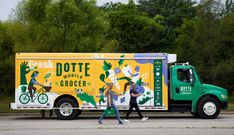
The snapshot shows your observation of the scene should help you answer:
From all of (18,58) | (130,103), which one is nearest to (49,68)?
(18,58)

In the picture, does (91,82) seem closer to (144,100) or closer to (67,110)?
(67,110)

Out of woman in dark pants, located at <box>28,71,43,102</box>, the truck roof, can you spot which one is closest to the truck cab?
the truck roof

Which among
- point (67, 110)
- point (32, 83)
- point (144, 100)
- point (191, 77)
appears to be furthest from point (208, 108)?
point (32, 83)

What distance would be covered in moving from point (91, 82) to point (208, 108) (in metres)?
5.31

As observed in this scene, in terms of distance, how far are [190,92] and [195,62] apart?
1533cm

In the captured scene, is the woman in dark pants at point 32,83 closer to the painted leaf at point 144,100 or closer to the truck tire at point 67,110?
the truck tire at point 67,110

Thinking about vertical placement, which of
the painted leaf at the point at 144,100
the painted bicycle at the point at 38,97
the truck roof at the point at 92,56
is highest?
the truck roof at the point at 92,56

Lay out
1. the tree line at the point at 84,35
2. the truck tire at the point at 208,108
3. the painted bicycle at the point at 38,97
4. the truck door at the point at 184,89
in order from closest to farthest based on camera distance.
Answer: the painted bicycle at the point at 38,97 → the truck tire at the point at 208,108 → the truck door at the point at 184,89 → the tree line at the point at 84,35

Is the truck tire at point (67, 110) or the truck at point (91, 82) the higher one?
the truck at point (91, 82)

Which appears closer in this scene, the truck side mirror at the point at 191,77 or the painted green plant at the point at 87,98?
the painted green plant at the point at 87,98

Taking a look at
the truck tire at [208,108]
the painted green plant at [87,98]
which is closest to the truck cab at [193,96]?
the truck tire at [208,108]

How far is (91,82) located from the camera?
2194cm

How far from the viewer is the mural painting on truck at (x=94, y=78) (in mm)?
21859

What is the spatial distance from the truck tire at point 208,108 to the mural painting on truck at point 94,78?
1.54m
